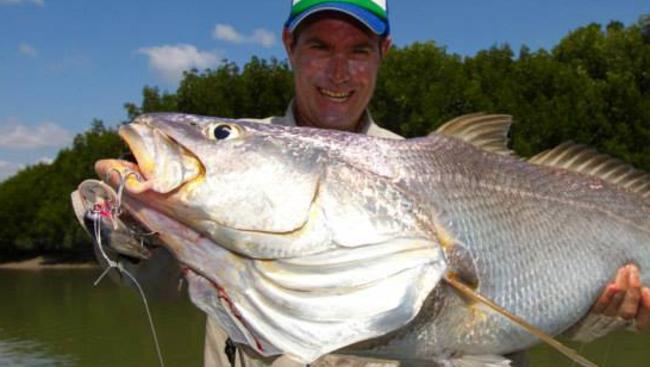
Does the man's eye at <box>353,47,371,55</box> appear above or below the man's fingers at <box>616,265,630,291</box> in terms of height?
above

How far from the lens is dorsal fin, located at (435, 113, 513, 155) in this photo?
3.27 meters

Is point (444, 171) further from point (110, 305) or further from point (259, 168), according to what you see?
point (110, 305)

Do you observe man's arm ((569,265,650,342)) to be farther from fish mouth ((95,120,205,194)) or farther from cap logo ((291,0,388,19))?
fish mouth ((95,120,205,194))

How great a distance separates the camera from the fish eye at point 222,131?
266 cm

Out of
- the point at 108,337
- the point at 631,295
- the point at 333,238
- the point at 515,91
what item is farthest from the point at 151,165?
the point at 515,91

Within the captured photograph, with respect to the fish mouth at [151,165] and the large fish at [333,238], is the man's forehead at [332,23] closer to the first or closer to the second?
the large fish at [333,238]

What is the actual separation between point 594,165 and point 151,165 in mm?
2224

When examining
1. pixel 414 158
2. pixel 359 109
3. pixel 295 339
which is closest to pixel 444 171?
pixel 414 158

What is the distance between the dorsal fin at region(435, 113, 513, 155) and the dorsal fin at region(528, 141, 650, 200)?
0.73 feet

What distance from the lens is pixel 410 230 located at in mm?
2732

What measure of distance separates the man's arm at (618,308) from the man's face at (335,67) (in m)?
1.70

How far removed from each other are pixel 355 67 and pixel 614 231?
1664 millimetres

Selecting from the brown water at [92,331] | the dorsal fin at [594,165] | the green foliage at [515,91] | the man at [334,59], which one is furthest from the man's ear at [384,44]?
A: the green foliage at [515,91]

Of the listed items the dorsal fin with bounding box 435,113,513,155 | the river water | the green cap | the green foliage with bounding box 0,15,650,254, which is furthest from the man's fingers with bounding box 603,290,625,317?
the green foliage with bounding box 0,15,650,254
